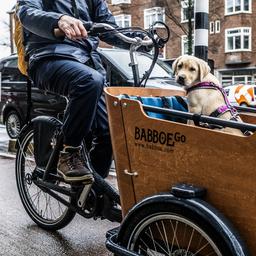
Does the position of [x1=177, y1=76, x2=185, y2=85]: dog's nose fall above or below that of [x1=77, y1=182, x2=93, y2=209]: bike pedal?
above

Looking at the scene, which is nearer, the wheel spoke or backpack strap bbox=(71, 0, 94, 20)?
the wheel spoke

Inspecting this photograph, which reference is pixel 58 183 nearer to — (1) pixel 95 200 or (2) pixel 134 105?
(1) pixel 95 200

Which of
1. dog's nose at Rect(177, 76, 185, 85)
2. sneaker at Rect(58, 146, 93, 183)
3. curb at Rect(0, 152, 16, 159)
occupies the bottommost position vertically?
curb at Rect(0, 152, 16, 159)

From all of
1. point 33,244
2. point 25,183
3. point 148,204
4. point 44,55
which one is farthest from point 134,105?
point 25,183

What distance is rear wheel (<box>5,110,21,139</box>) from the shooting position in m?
10.8

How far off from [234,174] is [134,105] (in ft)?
2.00

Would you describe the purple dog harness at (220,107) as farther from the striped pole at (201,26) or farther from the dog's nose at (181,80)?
the striped pole at (201,26)

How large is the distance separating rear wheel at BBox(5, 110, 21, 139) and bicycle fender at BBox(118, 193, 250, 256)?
8898 millimetres

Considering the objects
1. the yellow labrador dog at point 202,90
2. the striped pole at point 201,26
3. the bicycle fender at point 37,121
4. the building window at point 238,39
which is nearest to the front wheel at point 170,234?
the yellow labrador dog at point 202,90

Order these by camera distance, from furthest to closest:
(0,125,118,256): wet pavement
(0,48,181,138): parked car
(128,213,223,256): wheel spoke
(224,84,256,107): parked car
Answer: (224,84,256,107): parked car < (0,48,181,138): parked car < (0,125,118,256): wet pavement < (128,213,223,256): wheel spoke

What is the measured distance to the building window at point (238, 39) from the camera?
125 feet

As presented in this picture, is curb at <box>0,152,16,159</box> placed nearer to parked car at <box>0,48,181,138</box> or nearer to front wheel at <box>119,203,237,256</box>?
parked car at <box>0,48,181,138</box>

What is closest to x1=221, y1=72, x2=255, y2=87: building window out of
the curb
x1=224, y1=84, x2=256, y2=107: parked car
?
x1=224, y1=84, x2=256, y2=107: parked car

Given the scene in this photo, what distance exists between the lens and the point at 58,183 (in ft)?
11.4
